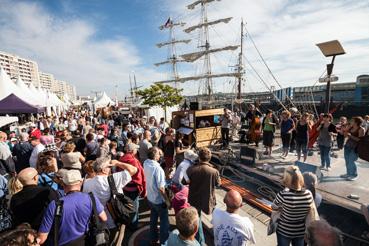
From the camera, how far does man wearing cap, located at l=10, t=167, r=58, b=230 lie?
2.37 meters

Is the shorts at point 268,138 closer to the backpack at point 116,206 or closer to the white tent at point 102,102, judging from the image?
the backpack at point 116,206

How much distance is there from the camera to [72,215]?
7.22 feet

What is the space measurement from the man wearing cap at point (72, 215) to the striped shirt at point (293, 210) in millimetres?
2151

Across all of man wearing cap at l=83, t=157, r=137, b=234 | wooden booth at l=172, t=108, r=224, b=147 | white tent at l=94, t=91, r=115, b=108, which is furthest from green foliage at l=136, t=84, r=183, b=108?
man wearing cap at l=83, t=157, r=137, b=234

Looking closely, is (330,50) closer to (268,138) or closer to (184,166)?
(268,138)

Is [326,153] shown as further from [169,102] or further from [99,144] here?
[169,102]

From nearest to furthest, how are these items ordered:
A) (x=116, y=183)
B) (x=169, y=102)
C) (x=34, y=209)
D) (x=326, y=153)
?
(x=34, y=209) < (x=116, y=183) < (x=326, y=153) < (x=169, y=102)

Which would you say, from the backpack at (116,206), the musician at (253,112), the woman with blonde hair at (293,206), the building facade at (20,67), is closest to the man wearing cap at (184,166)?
the backpack at (116,206)

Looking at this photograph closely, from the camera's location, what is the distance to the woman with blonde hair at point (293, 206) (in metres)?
2.45

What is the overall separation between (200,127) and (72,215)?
7.99 meters

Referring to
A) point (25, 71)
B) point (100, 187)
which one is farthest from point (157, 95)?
point (25, 71)

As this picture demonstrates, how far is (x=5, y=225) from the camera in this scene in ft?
8.46

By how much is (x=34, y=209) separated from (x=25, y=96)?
52.8ft

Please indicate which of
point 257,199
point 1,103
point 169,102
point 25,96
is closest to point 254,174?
point 257,199
